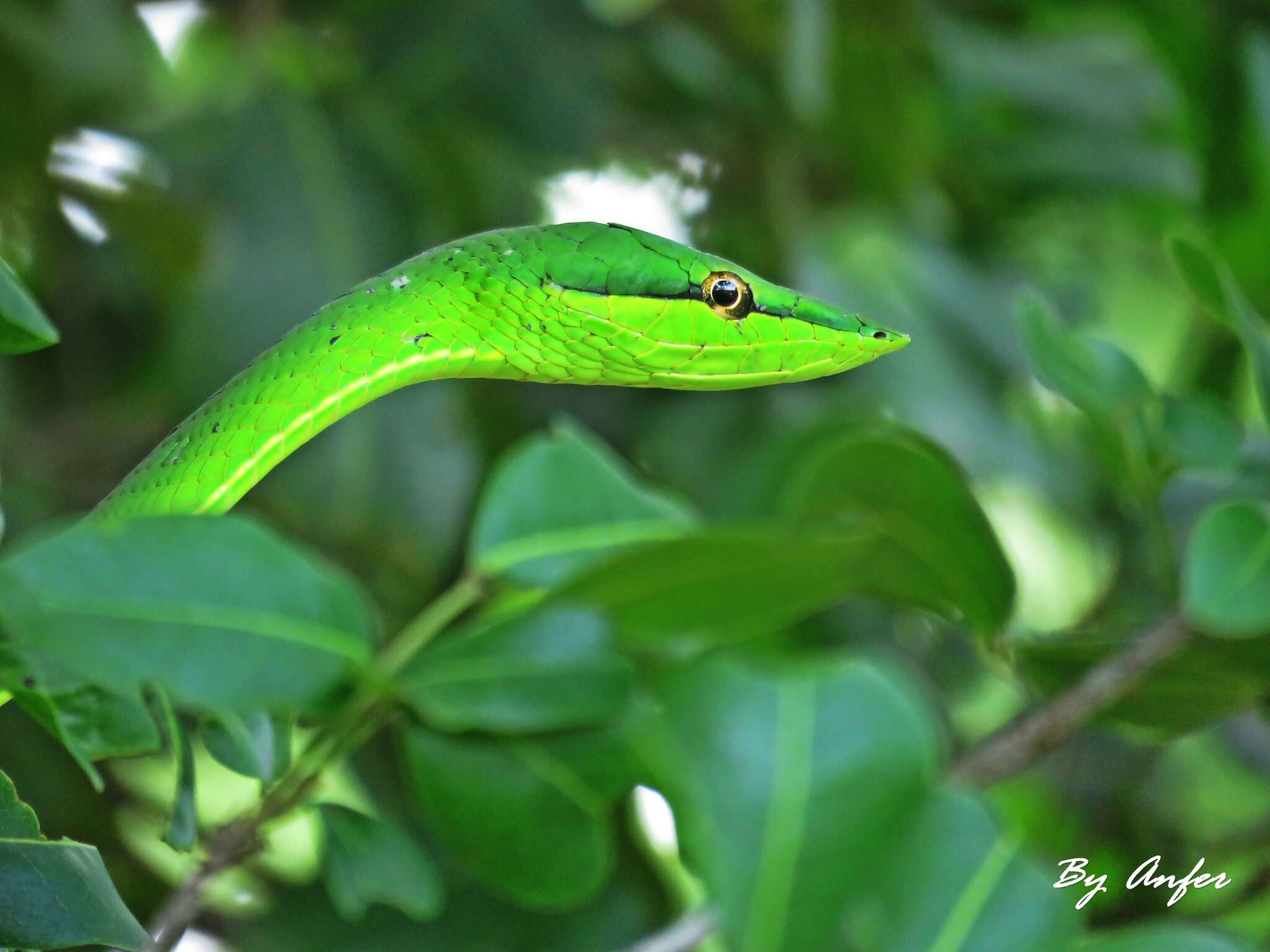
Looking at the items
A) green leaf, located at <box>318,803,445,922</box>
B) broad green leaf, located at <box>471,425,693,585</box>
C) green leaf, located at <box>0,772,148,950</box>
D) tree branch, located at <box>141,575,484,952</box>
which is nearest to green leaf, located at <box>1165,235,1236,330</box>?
broad green leaf, located at <box>471,425,693,585</box>

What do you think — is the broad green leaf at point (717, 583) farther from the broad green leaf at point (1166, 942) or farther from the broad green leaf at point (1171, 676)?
the broad green leaf at point (1171, 676)

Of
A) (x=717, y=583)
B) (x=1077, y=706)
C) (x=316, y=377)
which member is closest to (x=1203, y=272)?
(x=1077, y=706)

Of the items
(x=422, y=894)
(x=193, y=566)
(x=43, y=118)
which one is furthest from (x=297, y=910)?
(x=43, y=118)

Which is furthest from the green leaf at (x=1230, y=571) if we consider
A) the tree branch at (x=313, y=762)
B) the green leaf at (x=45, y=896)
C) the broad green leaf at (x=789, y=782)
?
the green leaf at (x=45, y=896)

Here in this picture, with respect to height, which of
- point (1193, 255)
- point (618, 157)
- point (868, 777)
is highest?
point (618, 157)

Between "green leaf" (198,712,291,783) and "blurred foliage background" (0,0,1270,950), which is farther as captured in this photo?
A: "blurred foliage background" (0,0,1270,950)

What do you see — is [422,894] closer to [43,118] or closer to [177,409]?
[177,409]

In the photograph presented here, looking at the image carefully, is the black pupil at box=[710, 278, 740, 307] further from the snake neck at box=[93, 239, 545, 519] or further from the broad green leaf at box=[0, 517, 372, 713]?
the broad green leaf at box=[0, 517, 372, 713]
